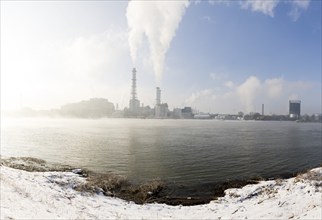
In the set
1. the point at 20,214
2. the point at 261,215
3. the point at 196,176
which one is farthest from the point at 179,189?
the point at 20,214

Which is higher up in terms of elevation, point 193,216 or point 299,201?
point 299,201

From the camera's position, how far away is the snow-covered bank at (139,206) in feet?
54.6

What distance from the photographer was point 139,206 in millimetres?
21453

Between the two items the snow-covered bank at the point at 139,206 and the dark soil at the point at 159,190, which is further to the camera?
the dark soil at the point at 159,190

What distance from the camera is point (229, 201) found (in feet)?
77.7

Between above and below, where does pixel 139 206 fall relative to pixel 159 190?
above

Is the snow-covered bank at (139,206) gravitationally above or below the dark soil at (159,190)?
above

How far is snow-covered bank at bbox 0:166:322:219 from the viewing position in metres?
16.7

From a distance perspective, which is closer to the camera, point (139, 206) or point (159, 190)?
point (139, 206)

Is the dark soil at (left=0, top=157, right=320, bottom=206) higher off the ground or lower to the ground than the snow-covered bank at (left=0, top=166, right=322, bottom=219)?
lower

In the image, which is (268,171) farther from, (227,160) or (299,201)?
(299,201)

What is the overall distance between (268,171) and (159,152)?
72.4 feet

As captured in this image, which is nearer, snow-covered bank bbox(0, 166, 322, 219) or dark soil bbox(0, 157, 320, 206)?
snow-covered bank bbox(0, 166, 322, 219)

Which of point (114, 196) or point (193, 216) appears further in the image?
point (114, 196)
